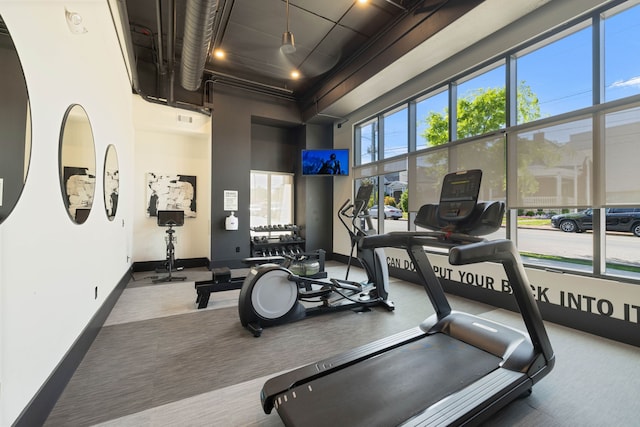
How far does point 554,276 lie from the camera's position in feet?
10.6

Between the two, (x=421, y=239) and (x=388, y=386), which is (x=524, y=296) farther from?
(x=388, y=386)

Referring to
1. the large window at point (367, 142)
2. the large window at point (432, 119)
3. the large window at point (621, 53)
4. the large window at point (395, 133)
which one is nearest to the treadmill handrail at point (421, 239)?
the large window at point (621, 53)

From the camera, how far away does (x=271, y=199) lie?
7.25m

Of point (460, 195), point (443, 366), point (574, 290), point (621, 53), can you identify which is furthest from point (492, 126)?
point (443, 366)

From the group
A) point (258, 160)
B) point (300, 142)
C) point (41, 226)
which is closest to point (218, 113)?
point (258, 160)

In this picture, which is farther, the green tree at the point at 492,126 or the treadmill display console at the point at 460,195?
the green tree at the point at 492,126

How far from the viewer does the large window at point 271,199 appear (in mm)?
7039

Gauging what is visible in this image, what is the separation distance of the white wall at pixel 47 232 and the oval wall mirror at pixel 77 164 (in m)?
0.10

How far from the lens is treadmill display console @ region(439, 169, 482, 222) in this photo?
1.89m

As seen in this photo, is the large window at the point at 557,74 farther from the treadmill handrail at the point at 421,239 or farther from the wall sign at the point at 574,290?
the treadmill handrail at the point at 421,239

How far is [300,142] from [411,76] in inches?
130

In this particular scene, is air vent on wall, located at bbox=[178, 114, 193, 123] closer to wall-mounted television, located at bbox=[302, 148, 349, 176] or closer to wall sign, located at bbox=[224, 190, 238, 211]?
wall sign, located at bbox=[224, 190, 238, 211]

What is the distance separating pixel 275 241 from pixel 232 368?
4.39 meters

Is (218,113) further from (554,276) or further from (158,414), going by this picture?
(554,276)
